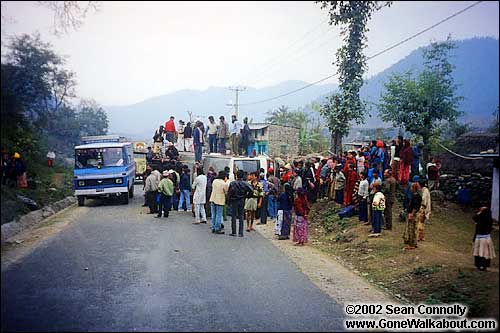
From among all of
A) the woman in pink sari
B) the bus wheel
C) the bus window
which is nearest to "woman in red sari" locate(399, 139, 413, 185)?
the woman in pink sari

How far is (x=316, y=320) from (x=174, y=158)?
11668 millimetres

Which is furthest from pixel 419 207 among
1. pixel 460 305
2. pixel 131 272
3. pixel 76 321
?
pixel 76 321

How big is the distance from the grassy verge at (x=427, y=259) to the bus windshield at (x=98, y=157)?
26.0 ft

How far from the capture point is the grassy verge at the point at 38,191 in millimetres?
5374

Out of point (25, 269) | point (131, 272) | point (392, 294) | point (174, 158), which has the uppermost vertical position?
point (174, 158)

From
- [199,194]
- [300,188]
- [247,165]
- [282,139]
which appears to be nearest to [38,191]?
[199,194]

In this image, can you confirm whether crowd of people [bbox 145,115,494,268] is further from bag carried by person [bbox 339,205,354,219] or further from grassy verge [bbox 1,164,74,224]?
grassy verge [bbox 1,164,74,224]

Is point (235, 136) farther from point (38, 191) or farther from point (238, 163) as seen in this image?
point (38, 191)

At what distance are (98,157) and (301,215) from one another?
337 inches

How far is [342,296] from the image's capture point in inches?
293

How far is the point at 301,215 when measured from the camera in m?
11.4

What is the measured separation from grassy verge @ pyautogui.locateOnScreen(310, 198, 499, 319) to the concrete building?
2300cm

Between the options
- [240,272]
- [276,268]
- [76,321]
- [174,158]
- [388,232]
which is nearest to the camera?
[76,321]

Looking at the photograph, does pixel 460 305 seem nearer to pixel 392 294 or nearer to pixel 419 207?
pixel 392 294
